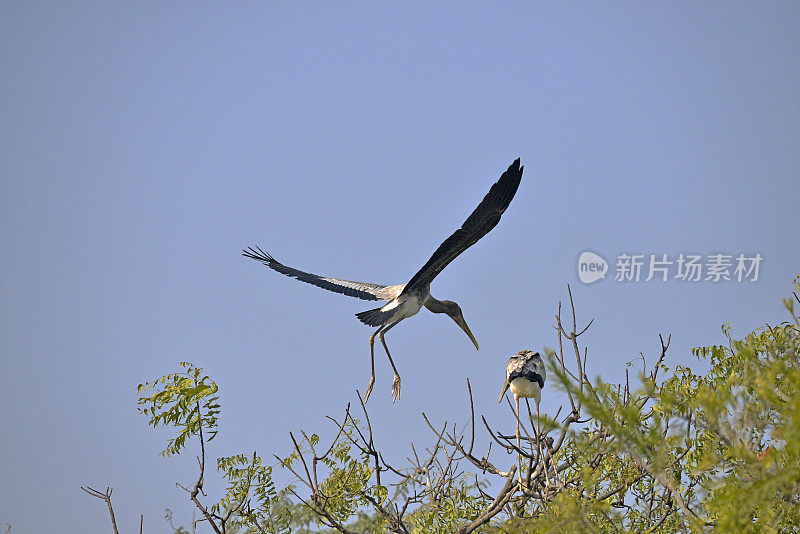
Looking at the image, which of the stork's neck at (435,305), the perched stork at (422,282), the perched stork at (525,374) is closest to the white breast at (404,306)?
the perched stork at (422,282)

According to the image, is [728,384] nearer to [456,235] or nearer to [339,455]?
[339,455]

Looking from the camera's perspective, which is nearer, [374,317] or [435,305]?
[374,317]

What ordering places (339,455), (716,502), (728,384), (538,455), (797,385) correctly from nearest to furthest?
(797,385), (716,502), (728,384), (538,455), (339,455)

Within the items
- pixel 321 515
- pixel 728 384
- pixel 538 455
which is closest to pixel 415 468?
pixel 321 515

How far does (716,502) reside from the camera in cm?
187

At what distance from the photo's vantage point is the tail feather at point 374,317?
244 inches

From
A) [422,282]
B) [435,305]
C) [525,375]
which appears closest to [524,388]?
[525,375]

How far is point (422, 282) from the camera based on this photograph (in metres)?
6.79

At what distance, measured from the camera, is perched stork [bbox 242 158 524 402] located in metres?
5.79

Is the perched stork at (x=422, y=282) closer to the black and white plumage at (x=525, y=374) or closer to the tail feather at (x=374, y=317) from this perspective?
the tail feather at (x=374, y=317)

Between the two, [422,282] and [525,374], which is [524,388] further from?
[422,282]

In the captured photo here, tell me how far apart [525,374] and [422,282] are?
4.22ft

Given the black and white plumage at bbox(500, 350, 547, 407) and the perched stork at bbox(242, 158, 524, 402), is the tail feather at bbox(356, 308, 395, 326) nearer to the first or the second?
the perched stork at bbox(242, 158, 524, 402)

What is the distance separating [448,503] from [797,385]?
3263mm
